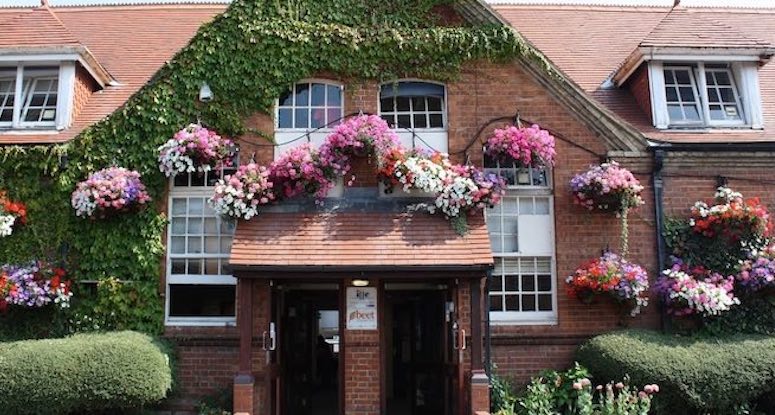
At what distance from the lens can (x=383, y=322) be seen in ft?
37.8

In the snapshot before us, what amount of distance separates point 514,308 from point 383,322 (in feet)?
7.18

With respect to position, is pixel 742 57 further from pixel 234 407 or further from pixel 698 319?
pixel 234 407

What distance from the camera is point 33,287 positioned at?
11.1 meters

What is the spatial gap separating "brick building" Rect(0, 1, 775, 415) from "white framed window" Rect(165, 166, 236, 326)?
0.02 metres

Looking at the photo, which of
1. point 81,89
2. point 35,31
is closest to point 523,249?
point 81,89

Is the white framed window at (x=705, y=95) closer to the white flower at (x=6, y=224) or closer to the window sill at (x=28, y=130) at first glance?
the window sill at (x=28, y=130)

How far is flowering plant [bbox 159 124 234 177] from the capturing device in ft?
37.4

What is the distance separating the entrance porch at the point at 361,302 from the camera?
10438 millimetres

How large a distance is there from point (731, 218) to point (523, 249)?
3227 mm

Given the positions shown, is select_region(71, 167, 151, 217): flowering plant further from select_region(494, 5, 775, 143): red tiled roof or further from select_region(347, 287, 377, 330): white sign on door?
select_region(494, 5, 775, 143): red tiled roof

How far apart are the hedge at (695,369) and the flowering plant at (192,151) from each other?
663 centimetres

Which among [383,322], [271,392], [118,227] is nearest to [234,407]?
[271,392]

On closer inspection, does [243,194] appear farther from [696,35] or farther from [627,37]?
[627,37]

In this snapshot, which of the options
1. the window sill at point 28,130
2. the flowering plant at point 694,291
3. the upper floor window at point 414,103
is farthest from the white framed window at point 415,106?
the window sill at point 28,130
